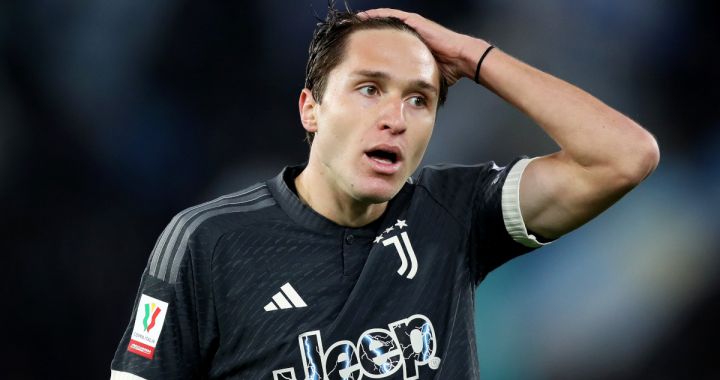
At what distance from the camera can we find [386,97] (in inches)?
98.7

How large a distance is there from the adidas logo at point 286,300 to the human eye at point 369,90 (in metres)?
0.58

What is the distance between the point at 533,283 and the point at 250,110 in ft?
5.80

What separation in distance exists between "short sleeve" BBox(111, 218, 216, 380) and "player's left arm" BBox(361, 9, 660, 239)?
3.11 ft

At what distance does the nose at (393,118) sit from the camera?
246 cm

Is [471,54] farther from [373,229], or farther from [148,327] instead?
[148,327]

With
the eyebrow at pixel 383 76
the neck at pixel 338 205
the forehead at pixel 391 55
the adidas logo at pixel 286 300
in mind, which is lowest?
the adidas logo at pixel 286 300

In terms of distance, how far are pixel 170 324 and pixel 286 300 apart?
0.32 m

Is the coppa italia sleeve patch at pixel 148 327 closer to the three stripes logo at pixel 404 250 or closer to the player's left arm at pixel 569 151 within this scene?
the three stripes logo at pixel 404 250

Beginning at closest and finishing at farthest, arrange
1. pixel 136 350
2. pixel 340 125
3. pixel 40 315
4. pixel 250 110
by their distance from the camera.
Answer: pixel 136 350
pixel 340 125
pixel 40 315
pixel 250 110

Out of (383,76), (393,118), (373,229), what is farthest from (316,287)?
(383,76)

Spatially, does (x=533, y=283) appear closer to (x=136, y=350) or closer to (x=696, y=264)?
(x=696, y=264)

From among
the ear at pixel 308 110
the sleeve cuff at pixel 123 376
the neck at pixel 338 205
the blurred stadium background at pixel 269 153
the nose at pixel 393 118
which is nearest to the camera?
the sleeve cuff at pixel 123 376

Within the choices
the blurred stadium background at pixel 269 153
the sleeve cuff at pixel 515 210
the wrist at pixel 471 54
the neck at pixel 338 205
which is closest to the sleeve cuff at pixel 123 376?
the neck at pixel 338 205

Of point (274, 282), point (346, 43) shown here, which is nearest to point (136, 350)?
point (274, 282)
